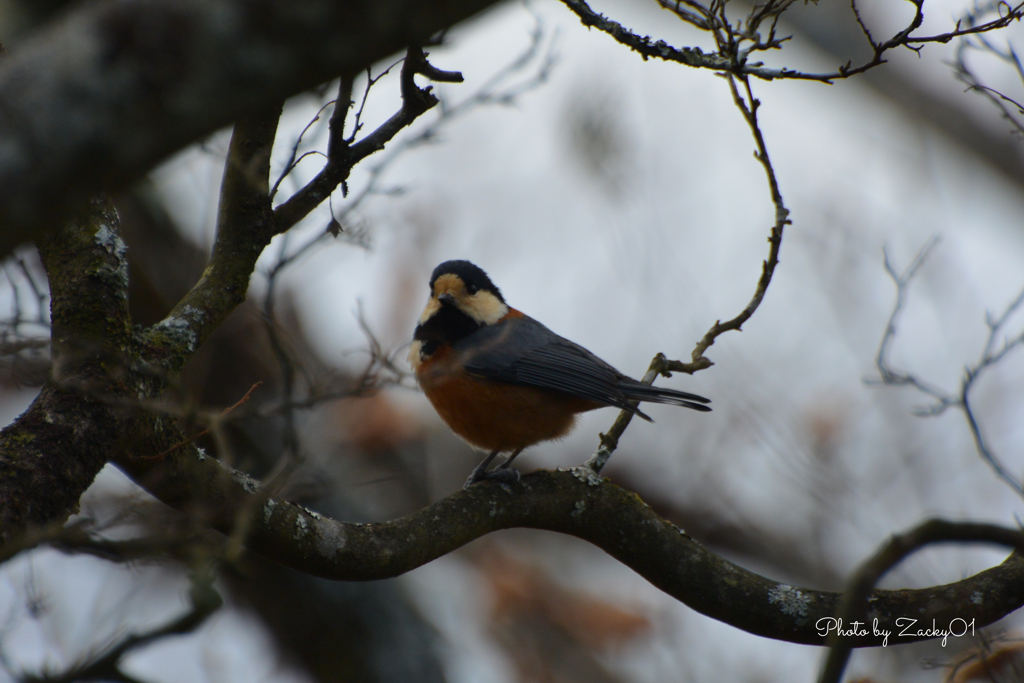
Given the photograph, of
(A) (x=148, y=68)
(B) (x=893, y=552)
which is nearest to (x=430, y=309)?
(B) (x=893, y=552)

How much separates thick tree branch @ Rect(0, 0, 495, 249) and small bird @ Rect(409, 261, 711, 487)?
276 centimetres

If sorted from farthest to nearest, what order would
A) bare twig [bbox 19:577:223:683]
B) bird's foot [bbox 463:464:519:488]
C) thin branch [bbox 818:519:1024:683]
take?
1. bird's foot [bbox 463:464:519:488]
2. thin branch [bbox 818:519:1024:683]
3. bare twig [bbox 19:577:223:683]

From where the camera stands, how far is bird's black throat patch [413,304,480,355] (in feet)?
15.0

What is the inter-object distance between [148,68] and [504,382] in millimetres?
3214

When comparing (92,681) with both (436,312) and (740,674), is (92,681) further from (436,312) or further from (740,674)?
(740,674)

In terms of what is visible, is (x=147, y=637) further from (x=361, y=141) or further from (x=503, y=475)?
(x=503, y=475)

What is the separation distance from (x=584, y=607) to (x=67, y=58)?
8361 mm

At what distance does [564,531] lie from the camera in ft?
10.4

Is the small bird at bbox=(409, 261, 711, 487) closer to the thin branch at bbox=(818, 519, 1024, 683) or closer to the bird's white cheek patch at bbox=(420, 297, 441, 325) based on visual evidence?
the bird's white cheek patch at bbox=(420, 297, 441, 325)

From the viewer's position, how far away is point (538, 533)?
948cm

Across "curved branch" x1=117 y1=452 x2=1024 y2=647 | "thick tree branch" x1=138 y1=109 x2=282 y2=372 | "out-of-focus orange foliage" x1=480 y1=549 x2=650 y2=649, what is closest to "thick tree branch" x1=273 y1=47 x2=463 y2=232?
"thick tree branch" x1=138 y1=109 x2=282 y2=372

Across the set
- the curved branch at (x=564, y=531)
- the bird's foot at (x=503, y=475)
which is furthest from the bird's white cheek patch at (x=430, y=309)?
the curved branch at (x=564, y=531)

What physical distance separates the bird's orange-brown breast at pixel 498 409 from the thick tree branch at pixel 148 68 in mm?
2937

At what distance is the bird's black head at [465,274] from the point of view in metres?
4.68
